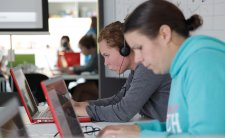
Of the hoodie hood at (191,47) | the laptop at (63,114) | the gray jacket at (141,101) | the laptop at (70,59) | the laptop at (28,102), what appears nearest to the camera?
the hoodie hood at (191,47)

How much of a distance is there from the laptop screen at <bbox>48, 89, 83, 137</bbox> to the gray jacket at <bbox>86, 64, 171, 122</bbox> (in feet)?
1.55

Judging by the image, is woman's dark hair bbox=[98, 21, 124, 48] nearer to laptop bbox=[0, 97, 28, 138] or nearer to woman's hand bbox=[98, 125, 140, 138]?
woman's hand bbox=[98, 125, 140, 138]

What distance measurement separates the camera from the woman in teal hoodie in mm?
1158

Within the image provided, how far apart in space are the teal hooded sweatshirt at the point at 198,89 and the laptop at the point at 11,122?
0.38 meters

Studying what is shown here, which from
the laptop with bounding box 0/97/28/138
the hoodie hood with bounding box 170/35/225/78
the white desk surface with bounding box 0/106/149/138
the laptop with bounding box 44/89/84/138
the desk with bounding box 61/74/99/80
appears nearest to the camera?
the laptop with bounding box 0/97/28/138

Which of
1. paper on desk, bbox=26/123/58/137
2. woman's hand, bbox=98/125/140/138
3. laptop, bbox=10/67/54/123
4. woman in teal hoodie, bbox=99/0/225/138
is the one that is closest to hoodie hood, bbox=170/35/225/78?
woman in teal hoodie, bbox=99/0/225/138

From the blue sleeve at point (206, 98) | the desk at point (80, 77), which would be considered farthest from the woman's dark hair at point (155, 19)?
the desk at point (80, 77)

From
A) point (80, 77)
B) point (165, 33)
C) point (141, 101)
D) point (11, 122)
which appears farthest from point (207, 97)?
point (80, 77)

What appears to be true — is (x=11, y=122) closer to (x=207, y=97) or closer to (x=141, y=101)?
(x=207, y=97)

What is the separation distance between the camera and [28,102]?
7.61ft

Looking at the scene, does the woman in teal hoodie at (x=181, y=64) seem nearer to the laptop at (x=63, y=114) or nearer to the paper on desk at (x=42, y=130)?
the laptop at (x=63, y=114)

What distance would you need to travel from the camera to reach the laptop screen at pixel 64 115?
1433mm

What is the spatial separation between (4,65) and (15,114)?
16.9ft

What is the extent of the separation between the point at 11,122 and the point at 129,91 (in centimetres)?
96
